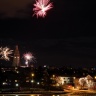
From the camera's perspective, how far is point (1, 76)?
288ft

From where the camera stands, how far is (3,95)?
5388 cm

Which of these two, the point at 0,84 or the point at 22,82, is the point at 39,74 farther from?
the point at 0,84

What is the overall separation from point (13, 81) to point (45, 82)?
8.65 metres

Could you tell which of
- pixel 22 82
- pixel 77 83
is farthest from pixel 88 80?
pixel 22 82

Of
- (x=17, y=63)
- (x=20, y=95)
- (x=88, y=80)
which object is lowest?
(x=20, y=95)

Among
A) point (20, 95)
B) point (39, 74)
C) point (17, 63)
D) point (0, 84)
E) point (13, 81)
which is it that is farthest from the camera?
point (17, 63)

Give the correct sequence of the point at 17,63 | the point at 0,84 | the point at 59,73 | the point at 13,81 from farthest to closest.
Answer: the point at 17,63 < the point at 59,73 < the point at 13,81 < the point at 0,84

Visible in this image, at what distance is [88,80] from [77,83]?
8876mm

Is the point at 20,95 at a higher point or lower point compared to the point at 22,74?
lower

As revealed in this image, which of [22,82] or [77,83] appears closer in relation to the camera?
[22,82]

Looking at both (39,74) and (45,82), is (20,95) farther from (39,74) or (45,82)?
(39,74)

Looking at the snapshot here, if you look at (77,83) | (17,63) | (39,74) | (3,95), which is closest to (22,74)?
(39,74)

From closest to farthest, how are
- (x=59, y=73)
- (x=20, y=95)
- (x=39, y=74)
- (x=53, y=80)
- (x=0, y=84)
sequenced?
(x=20, y=95) < (x=0, y=84) < (x=53, y=80) < (x=39, y=74) < (x=59, y=73)

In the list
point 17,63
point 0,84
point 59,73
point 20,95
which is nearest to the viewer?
point 20,95
